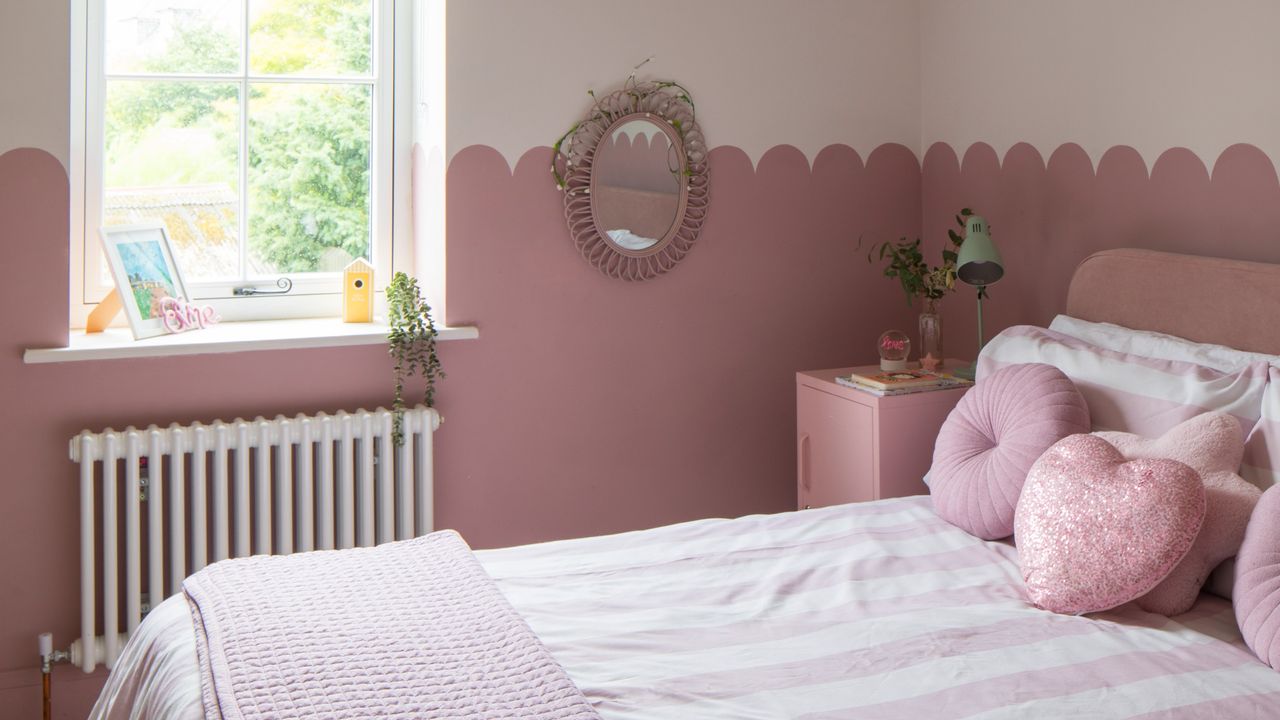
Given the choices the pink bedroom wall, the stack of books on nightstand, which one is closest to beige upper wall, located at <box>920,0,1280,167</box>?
the pink bedroom wall

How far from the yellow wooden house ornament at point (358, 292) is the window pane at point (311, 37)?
1.65 ft

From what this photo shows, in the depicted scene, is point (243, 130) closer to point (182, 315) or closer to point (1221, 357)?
point (182, 315)

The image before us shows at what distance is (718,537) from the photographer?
2211 mm

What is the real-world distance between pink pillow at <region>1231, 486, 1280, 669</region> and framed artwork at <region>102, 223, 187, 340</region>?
2.26m

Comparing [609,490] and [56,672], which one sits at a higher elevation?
[609,490]

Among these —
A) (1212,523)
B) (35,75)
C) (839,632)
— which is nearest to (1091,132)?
(1212,523)

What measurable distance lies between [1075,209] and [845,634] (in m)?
1.56

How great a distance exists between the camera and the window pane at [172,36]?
9.11 ft

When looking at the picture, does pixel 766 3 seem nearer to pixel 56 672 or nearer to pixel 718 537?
pixel 718 537

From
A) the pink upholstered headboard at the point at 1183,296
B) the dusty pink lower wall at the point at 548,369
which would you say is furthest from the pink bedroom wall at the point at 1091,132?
the dusty pink lower wall at the point at 548,369

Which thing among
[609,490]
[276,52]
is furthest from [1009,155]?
[276,52]

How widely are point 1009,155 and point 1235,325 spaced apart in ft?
2.94

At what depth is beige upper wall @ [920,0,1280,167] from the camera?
95.7 inches

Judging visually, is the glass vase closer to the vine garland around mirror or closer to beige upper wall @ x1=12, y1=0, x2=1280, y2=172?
beige upper wall @ x1=12, y1=0, x2=1280, y2=172
